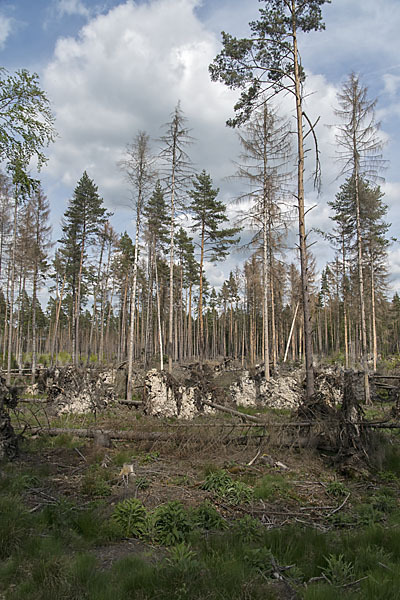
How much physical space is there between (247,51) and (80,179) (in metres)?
19.9

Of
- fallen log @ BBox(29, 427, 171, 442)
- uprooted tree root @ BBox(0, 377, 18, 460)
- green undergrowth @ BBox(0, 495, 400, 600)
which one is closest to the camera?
green undergrowth @ BBox(0, 495, 400, 600)

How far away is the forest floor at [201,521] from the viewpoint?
132 inches

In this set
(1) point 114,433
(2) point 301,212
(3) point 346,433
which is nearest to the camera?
(3) point 346,433

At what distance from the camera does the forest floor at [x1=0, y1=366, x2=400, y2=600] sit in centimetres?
334

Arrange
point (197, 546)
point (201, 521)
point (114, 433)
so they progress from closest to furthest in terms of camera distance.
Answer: point (197, 546)
point (201, 521)
point (114, 433)

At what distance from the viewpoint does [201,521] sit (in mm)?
4926

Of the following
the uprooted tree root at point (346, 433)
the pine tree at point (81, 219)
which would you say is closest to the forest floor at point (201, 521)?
the uprooted tree root at point (346, 433)

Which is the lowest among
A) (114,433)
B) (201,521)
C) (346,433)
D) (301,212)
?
(201,521)

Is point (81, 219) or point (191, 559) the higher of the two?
point (81, 219)

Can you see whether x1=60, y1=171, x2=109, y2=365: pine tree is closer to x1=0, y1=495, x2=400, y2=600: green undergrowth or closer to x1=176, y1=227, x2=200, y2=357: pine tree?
x1=176, y1=227, x2=200, y2=357: pine tree

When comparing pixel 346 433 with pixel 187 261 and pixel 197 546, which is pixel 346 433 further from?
pixel 187 261

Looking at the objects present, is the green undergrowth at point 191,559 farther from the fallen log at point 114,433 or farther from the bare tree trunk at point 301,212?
the bare tree trunk at point 301,212

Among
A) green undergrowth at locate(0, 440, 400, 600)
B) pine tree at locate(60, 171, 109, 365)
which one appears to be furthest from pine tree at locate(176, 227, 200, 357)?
green undergrowth at locate(0, 440, 400, 600)

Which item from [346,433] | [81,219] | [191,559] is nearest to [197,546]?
[191,559]
